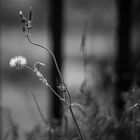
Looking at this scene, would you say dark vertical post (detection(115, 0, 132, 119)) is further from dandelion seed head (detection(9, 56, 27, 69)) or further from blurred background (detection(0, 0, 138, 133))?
dandelion seed head (detection(9, 56, 27, 69))

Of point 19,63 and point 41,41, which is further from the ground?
point 19,63

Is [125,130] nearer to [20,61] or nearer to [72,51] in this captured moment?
[20,61]

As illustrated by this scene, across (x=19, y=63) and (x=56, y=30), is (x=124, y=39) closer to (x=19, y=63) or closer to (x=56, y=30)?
(x=56, y=30)

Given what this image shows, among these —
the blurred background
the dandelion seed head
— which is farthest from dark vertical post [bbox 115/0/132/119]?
the dandelion seed head

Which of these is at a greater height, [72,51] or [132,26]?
[132,26]

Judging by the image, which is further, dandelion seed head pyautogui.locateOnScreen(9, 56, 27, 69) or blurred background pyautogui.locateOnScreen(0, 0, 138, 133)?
blurred background pyautogui.locateOnScreen(0, 0, 138, 133)

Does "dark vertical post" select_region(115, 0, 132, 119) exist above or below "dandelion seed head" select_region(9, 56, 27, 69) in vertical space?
below

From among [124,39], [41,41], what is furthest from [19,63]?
[41,41]

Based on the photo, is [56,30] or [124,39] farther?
[124,39]

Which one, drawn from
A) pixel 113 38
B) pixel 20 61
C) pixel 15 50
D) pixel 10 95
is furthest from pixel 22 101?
pixel 20 61
